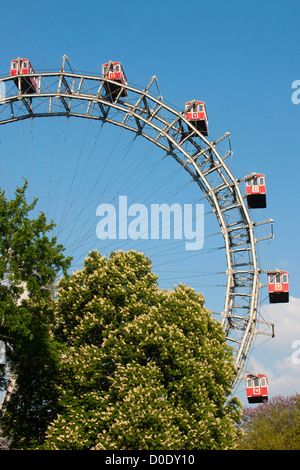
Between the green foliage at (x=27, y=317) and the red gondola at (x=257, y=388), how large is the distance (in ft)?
68.0

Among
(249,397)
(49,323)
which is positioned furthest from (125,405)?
(249,397)

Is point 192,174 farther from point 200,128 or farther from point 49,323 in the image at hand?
point 49,323

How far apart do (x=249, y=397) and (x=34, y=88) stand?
3295 cm

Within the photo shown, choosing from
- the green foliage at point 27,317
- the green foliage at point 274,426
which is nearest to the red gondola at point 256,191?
the green foliage at point 274,426

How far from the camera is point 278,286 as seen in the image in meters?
49.5

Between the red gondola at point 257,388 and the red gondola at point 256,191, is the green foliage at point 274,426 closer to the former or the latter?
the red gondola at point 257,388

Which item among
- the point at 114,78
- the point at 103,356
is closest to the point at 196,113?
the point at 114,78

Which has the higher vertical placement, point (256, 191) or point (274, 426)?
point (256, 191)

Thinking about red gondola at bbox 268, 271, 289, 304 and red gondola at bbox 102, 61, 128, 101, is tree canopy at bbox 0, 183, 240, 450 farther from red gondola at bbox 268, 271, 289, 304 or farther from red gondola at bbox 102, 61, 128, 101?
red gondola at bbox 102, 61, 128, 101

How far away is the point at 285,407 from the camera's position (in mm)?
66062

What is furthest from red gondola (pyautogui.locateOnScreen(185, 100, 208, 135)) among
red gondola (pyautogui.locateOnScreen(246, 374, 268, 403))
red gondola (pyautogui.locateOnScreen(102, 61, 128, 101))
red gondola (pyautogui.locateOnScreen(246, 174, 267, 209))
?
red gondola (pyautogui.locateOnScreen(246, 374, 268, 403))

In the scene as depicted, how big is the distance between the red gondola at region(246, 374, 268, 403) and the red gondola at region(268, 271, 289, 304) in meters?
6.89

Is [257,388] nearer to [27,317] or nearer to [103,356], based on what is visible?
[103,356]

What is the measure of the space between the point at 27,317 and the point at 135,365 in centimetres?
659
